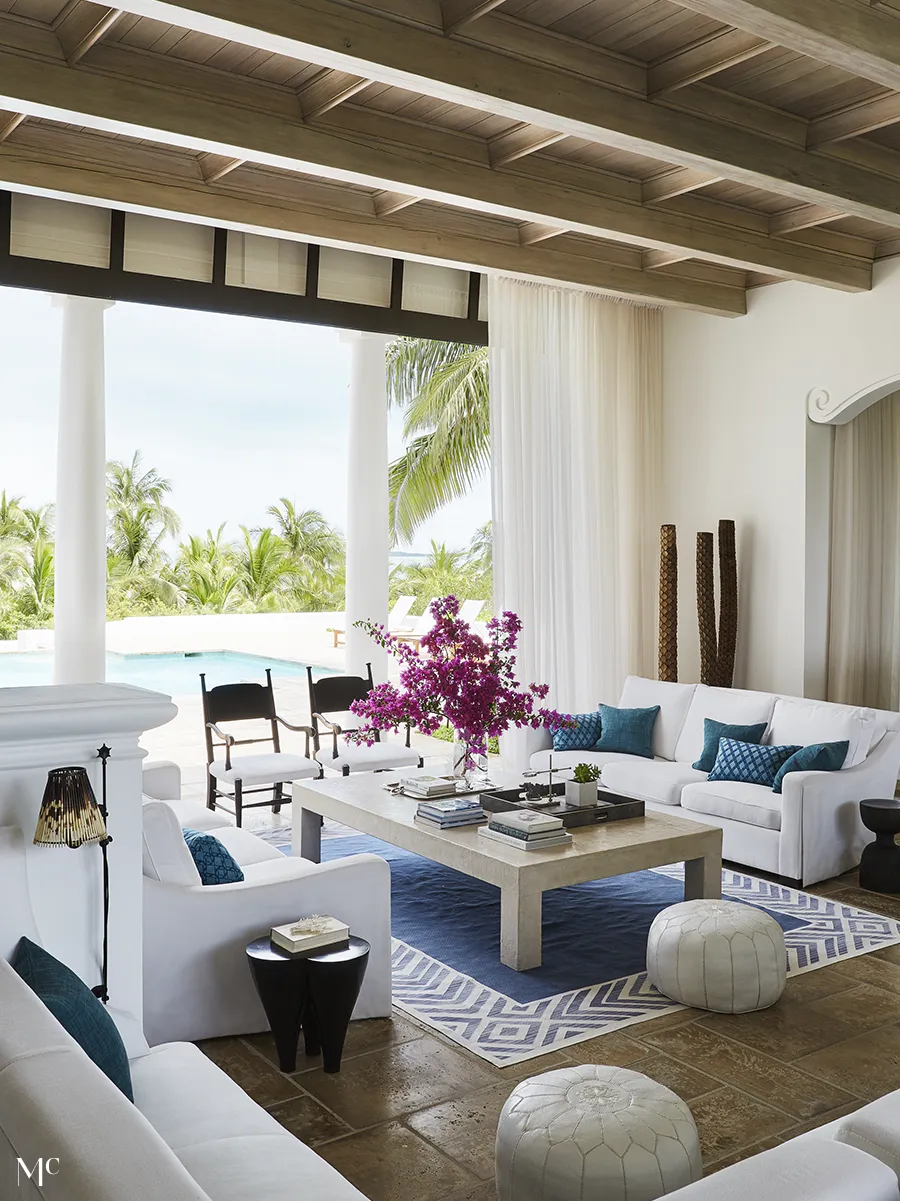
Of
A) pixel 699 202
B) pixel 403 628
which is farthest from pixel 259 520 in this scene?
pixel 699 202

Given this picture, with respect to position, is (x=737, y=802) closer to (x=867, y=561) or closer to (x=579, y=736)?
(x=579, y=736)

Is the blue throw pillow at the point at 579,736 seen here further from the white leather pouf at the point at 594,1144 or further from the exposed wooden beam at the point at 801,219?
the white leather pouf at the point at 594,1144

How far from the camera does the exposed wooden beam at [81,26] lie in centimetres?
395

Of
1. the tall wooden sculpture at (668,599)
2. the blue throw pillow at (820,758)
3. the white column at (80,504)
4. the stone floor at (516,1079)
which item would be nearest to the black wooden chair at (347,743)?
the white column at (80,504)

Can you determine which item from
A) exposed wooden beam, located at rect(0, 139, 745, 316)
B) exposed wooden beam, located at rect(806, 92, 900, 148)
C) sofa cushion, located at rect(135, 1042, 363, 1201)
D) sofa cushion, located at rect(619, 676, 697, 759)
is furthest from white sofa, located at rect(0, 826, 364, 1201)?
exposed wooden beam, located at rect(806, 92, 900, 148)

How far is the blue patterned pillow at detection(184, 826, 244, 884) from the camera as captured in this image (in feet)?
11.8

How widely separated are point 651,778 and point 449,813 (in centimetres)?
160

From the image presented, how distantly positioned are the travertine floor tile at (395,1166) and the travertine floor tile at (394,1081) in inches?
3.6

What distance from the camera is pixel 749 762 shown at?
561 centimetres

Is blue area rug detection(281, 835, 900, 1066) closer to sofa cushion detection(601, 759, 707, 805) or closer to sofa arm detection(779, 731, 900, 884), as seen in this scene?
sofa arm detection(779, 731, 900, 884)

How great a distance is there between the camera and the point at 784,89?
4.73m

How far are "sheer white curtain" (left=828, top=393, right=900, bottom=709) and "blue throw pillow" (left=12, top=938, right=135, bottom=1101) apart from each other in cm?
681

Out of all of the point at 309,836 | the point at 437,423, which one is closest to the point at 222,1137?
the point at 309,836

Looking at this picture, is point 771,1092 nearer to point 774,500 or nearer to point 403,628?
point 774,500
